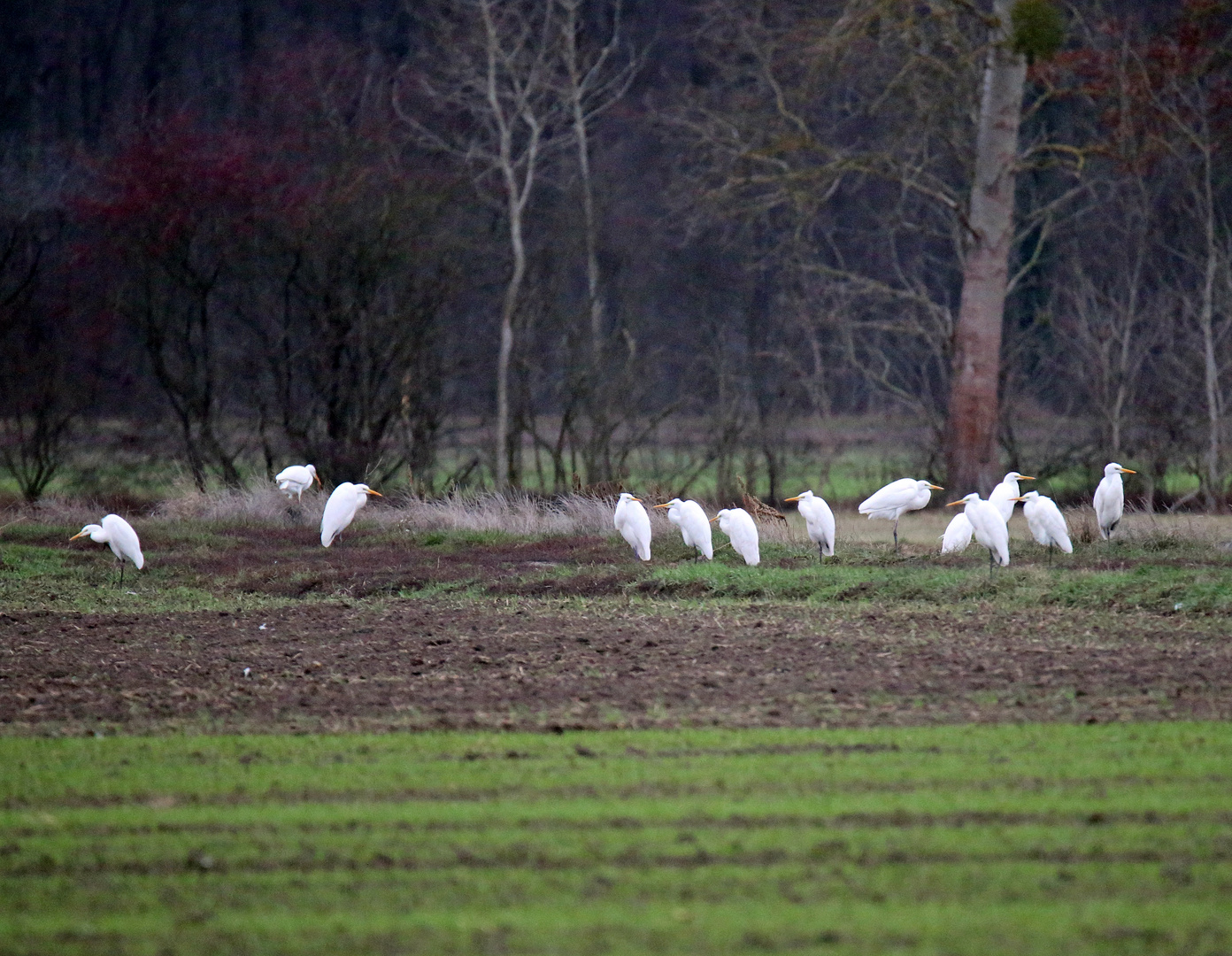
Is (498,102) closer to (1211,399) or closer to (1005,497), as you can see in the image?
(1211,399)

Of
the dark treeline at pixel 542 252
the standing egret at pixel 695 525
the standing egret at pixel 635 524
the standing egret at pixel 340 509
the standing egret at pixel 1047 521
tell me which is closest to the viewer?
the standing egret at pixel 1047 521

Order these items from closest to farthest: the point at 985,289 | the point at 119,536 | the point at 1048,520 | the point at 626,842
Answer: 1. the point at 626,842
2. the point at 119,536
3. the point at 1048,520
4. the point at 985,289

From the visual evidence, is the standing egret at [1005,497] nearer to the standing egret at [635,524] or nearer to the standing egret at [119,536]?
the standing egret at [635,524]

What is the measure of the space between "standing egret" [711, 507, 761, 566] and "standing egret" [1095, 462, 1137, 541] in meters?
3.79

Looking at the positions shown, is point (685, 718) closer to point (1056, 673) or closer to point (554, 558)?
point (1056, 673)

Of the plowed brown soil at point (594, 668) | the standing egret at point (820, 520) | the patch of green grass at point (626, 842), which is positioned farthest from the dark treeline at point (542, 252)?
the patch of green grass at point (626, 842)

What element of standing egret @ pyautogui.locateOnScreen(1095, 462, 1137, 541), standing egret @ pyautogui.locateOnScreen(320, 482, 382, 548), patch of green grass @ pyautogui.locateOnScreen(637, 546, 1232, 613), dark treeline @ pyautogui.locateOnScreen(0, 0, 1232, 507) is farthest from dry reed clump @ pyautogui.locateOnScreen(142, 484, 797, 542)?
standing egret @ pyautogui.locateOnScreen(1095, 462, 1137, 541)

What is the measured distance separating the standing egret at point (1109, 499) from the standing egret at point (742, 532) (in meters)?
3.79

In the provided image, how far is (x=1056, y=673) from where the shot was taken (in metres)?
8.52

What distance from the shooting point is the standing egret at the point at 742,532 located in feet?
45.0

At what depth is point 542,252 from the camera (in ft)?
95.5

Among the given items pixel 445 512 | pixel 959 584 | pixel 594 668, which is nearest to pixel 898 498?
pixel 959 584

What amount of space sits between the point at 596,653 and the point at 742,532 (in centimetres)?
459

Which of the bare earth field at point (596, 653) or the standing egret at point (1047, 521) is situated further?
the standing egret at point (1047, 521)
